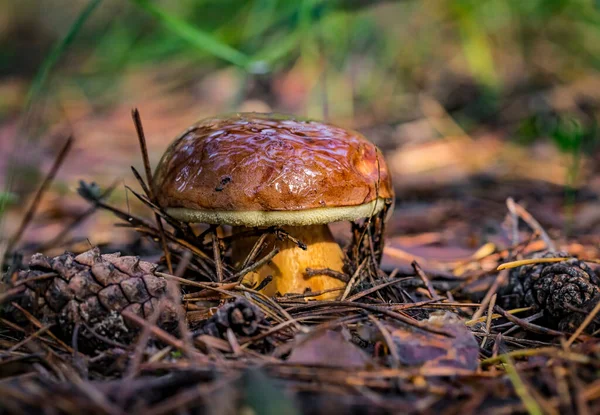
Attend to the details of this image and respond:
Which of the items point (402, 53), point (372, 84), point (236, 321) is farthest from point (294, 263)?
point (402, 53)

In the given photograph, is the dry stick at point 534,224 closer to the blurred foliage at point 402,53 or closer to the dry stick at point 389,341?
the dry stick at point 389,341

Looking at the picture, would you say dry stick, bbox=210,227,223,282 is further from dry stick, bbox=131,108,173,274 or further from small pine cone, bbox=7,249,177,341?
small pine cone, bbox=7,249,177,341

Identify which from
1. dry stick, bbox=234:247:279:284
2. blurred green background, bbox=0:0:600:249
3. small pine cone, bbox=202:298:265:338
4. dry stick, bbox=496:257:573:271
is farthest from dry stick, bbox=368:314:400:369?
blurred green background, bbox=0:0:600:249

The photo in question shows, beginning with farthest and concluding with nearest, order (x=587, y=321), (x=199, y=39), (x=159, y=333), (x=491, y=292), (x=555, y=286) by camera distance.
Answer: (x=199, y=39)
(x=491, y=292)
(x=555, y=286)
(x=587, y=321)
(x=159, y=333)

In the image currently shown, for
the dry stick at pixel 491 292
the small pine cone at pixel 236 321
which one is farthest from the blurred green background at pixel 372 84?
the small pine cone at pixel 236 321

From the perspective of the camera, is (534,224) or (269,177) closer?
(269,177)

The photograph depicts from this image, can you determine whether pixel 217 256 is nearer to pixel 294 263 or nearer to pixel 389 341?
pixel 294 263

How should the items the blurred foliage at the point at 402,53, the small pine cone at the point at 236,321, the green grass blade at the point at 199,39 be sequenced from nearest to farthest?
the small pine cone at the point at 236,321 < the green grass blade at the point at 199,39 < the blurred foliage at the point at 402,53
